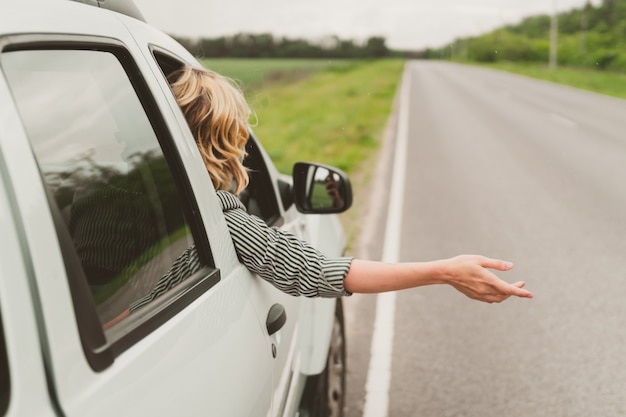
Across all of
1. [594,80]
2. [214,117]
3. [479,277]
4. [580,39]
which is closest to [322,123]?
[594,80]

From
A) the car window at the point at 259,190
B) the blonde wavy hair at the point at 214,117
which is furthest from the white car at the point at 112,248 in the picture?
the car window at the point at 259,190

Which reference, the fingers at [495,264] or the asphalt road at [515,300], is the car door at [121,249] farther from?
the asphalt road at [515,300]

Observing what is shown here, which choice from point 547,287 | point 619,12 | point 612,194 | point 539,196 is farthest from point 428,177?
point 619,12

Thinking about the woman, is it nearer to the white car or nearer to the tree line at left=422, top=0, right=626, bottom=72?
the white car

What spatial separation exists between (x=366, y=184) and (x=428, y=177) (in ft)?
3.57

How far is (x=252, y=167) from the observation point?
2.79 meters

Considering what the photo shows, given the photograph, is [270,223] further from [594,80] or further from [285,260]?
[594,80]

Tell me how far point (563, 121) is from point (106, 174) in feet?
54.5

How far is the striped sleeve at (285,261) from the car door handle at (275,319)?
4.7 inches

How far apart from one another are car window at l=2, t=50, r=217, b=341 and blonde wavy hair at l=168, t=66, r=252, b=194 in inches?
10.4

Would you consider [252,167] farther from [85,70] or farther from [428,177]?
[428,177]

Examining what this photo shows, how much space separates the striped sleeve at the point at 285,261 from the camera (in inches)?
74.9

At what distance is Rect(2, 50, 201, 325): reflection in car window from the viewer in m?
1.34

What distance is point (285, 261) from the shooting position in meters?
1.90
